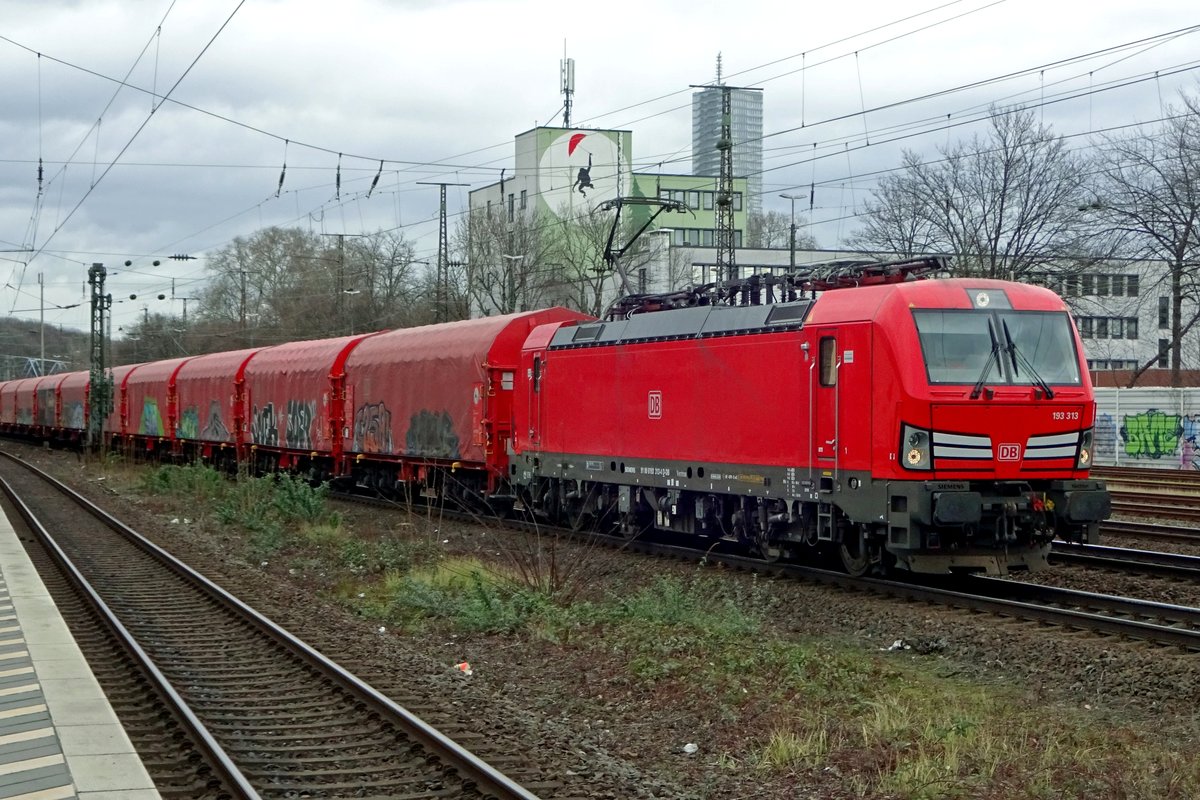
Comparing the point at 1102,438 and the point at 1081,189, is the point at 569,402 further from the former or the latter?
the point at 1081,189

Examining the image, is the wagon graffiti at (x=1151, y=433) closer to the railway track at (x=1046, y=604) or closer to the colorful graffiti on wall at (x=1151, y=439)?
the colorful graffiti on wall at (x=1151, y=439)

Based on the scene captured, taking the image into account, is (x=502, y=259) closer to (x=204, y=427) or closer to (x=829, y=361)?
(x=204, y=427)

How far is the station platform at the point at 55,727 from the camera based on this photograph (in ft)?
23.6

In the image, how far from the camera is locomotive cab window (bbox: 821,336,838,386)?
14.2 metres

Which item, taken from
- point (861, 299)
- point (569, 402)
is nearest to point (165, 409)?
point (569, 402)

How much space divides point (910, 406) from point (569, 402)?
8049 millimetres

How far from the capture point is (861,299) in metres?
14.0

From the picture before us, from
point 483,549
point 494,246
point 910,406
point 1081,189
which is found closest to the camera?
point 910,406

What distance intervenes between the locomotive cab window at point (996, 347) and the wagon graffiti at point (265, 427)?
23.0 m

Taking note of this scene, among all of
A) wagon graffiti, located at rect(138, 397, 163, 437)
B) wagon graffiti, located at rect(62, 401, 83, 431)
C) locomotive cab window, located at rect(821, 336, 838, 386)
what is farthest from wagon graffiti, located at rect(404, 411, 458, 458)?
wagon graffiti, located at rect(62, 401, 83, 431)

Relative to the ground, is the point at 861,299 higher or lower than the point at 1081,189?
lower

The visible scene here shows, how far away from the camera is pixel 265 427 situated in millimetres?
34281

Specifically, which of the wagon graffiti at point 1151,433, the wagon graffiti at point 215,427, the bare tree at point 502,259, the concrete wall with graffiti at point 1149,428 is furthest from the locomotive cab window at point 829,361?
the bare tree at point 502,259

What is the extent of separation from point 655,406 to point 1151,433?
867 inches
